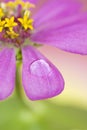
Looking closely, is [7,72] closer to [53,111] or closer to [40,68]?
[40,68]

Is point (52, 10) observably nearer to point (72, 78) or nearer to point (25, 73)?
point (25, 73)

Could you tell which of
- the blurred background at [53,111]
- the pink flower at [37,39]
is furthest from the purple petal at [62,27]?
the blurred background at [53,111]

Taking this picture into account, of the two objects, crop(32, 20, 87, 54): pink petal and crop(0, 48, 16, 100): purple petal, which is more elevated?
crop(32, 20, 87, 54): pink petal

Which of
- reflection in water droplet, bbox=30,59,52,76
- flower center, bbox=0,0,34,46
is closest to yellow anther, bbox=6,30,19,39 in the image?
flower center, bbox=0,0,34,46

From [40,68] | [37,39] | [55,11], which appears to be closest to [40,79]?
[40,68]

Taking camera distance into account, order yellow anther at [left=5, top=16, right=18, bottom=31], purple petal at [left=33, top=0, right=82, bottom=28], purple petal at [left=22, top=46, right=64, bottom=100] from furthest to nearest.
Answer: purple petal at [left=33, top=0, right=82, bottom=28], yellow anther at [left=5, top=16, right=18, bottom=31], purple petal at [left=22, top=46, right=64, bottom=100]

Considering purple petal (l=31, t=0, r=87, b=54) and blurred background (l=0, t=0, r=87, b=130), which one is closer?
purple petal (l=31, t=0, r=87, b=54)

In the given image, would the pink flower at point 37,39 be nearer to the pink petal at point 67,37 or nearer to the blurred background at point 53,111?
the pink petal at point 67,37

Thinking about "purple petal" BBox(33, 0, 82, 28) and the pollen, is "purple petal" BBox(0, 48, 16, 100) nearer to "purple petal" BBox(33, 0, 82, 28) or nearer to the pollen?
the pollen
